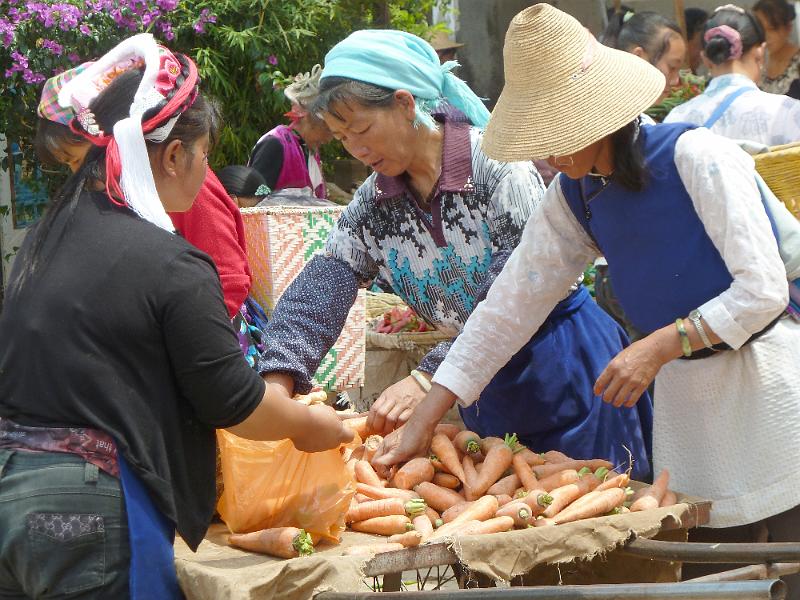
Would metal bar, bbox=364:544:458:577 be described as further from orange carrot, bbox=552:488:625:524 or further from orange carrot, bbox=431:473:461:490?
orange carrot, bbox=431:473:461:490

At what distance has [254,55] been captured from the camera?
25.5ft

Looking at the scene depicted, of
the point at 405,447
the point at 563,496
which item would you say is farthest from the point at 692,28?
the point at 563,496

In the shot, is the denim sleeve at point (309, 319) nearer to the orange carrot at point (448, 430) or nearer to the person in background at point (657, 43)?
the orange carrot at point (448, 430)

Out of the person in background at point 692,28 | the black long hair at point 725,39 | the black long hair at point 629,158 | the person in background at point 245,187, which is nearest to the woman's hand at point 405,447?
the black long hair at point 629,158

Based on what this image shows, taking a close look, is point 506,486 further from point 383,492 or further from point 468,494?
point 383,492

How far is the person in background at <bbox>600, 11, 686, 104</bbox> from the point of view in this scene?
529 cm

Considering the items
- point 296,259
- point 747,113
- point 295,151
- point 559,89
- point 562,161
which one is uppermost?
point 559,89

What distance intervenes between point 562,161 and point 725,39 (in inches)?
88.0

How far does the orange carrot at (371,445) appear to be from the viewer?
283 centimetres

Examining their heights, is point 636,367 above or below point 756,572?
above

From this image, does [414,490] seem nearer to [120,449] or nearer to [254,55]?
[120,449]

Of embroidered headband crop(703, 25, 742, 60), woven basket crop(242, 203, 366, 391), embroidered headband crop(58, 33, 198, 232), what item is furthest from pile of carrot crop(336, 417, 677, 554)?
embroidered headband crop(703, 25, 742, 60)

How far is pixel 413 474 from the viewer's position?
8.64 feet

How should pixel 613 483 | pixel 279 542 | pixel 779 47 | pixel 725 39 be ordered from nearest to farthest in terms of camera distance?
pixel 279 542 → pixel 613 483 → pixel 725 39 → pixel 779 47
